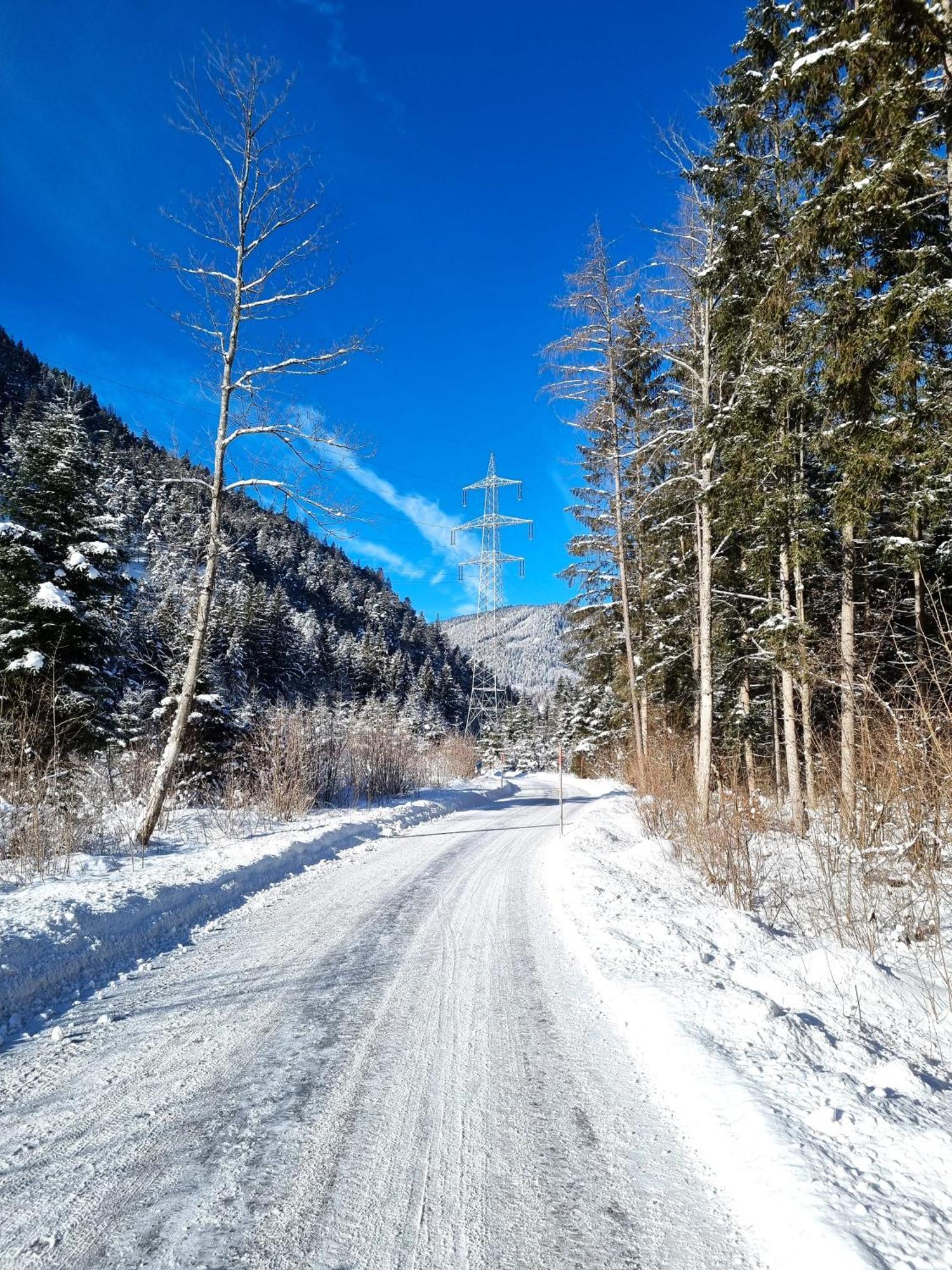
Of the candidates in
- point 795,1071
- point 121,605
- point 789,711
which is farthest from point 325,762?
point 795,1071

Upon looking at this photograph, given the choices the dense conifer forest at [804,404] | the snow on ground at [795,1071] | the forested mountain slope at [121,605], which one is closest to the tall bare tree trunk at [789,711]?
the dense conifer forest at [804,404]

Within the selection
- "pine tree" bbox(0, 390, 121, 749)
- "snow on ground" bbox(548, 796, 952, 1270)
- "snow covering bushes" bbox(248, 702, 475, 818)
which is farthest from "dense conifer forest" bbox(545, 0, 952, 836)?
"pine tree" bbox(0, 390, 121, 749)

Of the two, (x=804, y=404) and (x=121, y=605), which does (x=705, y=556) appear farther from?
(x=121, y=605)

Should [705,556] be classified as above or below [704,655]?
above

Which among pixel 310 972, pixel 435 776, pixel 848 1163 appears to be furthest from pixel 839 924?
pixel 435 776

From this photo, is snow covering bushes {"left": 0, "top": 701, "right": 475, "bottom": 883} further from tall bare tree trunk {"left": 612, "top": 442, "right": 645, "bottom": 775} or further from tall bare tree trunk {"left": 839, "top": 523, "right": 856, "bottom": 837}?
tall bare tree trunk {"left": 839, "top": 523, "right": 856, "bottom": 837}

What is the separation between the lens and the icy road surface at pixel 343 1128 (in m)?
1.77

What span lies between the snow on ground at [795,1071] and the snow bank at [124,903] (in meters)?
3.30

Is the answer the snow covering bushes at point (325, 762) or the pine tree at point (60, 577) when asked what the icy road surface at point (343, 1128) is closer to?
the snow covering bushes at point (325, 762)

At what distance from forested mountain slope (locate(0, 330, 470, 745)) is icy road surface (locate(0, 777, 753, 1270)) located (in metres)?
4.80

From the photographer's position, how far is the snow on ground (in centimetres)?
178

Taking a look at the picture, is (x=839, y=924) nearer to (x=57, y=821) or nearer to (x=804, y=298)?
(x=57, y=821)

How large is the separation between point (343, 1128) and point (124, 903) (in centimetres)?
322

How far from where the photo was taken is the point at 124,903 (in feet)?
15.0
